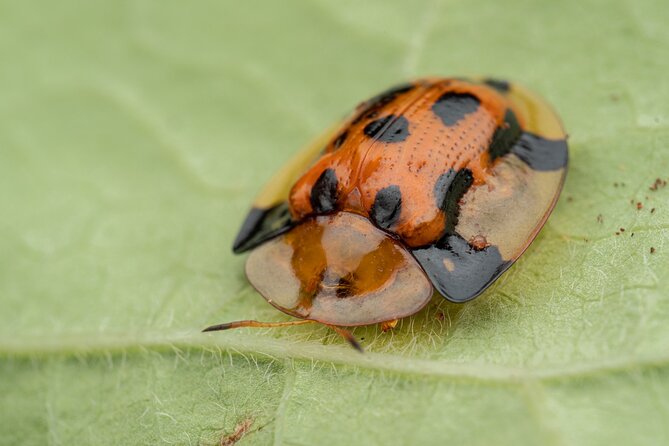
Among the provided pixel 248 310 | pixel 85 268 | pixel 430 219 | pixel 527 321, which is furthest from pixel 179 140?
pixel 527 321

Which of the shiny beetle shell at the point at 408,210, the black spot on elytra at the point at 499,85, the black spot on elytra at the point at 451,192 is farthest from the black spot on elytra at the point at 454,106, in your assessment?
the black spot on elytra at the point at 499,85

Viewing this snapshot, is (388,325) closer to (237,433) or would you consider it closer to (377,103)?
(237,433)

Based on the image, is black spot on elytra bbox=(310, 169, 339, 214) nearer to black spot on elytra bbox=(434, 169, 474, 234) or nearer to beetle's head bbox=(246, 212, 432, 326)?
beetle's head bbox=(246, 212, 432, 326)

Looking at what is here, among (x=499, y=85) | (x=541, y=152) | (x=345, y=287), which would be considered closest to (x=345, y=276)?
(x=345, y=287)

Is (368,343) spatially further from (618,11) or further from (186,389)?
(618,11)

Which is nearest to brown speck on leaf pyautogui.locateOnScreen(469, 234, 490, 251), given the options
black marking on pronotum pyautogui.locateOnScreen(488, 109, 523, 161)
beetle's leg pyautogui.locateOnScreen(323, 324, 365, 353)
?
black marking on pronotum pyautogui.locateOnScreen(488, 109, 523, 161)

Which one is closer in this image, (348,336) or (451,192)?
(348,336)
